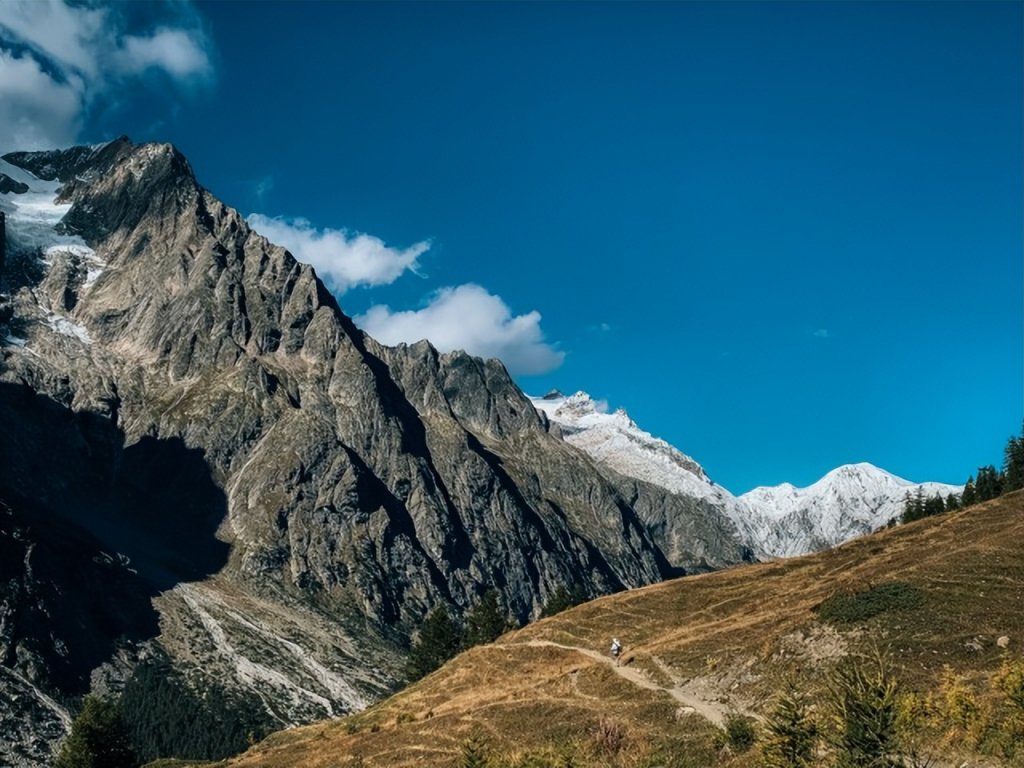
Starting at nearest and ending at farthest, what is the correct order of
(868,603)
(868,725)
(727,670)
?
1. (868,725)
2. (727,670)
3. (868,603)

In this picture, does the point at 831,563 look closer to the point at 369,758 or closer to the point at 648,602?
the point at 648,602

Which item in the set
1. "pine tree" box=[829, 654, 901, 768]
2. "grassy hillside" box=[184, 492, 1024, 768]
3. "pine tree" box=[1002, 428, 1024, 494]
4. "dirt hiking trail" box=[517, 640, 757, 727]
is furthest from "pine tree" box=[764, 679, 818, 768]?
"pine tree" box=[1002, 428, 1024, 494]

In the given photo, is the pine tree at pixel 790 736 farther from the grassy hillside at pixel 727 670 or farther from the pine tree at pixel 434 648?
the pine tree at pixel 434 648

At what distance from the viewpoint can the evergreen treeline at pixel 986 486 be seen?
12638cm

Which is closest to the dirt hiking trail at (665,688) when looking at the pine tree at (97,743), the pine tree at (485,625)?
the pine tree at (97,743)

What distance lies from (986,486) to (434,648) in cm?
9410

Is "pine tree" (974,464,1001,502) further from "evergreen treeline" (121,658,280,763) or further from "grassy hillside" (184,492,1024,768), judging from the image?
"evergreen treeline" (121,658,280,763)

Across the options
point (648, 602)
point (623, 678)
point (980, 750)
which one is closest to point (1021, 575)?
point (623, 678)

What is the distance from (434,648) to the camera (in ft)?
472

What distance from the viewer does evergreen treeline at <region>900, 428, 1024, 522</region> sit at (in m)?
126

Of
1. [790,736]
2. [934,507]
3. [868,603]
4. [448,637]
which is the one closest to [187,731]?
[448,637]

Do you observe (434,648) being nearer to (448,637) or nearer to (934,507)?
(448,637)

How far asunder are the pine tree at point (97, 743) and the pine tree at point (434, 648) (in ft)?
200

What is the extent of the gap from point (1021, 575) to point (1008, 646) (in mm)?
14078
